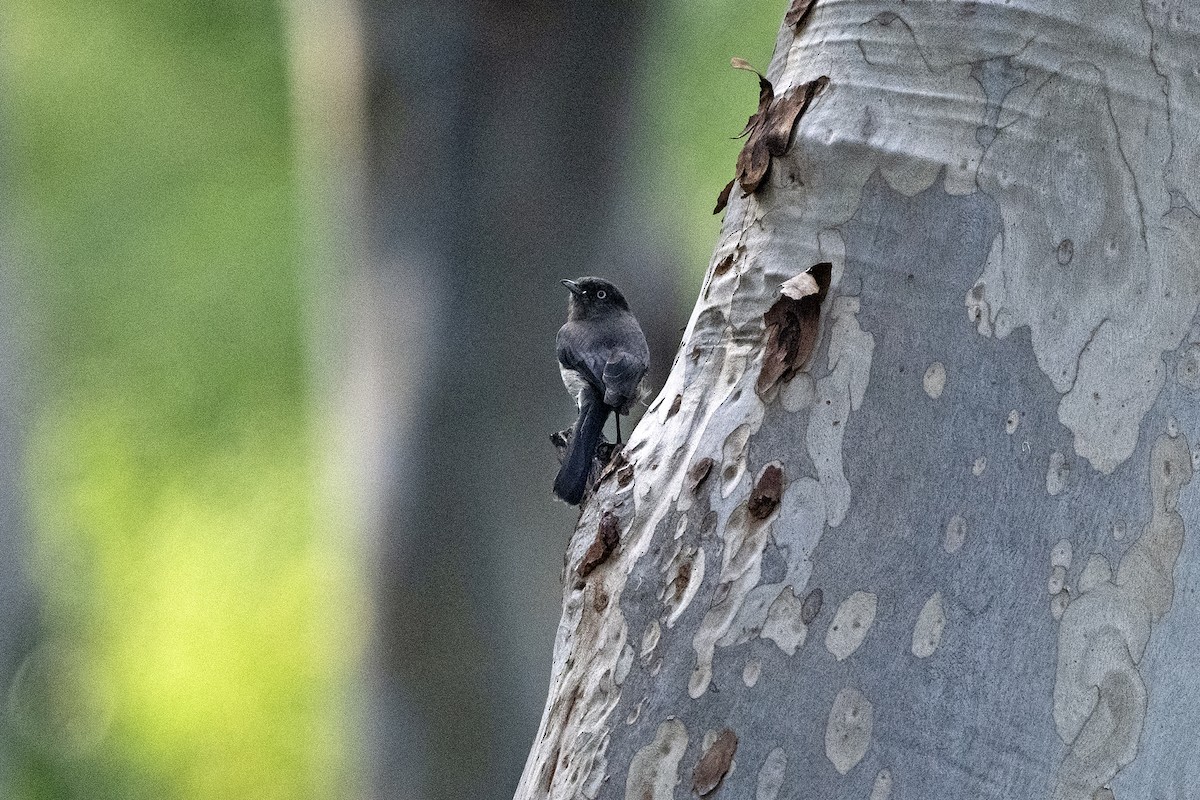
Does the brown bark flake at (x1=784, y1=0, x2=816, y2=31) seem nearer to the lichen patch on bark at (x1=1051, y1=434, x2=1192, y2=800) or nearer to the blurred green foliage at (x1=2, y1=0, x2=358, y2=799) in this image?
the lichen patch on bark at (x1=1051, y1=434, x2=1192, y2=800)

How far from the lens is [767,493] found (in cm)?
127

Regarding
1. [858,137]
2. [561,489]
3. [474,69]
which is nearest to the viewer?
[858,137]

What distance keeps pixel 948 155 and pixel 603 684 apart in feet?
2.07

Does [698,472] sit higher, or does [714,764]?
[698,472]

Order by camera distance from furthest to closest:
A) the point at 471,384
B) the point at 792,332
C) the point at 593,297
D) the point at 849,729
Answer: the point at 471,384 < the point at 593,297 < the point at 792,332 < the point at 849,729

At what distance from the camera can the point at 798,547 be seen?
4.06 ft

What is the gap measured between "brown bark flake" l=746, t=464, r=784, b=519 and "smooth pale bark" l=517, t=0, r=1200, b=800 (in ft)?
0.04

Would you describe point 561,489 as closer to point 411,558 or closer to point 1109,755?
point 1109,755

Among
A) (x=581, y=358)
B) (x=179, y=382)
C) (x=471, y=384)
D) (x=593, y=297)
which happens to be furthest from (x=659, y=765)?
(x=179, y=382)

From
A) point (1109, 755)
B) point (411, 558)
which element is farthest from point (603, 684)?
point (411, 558)

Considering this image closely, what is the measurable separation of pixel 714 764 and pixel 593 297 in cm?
158

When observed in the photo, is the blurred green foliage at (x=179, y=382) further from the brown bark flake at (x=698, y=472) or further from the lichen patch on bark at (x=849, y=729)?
the lichen patch on bark at (x=849, y=729)

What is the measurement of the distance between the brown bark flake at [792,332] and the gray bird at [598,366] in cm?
56

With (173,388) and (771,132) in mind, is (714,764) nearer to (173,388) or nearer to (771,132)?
(771,132)
